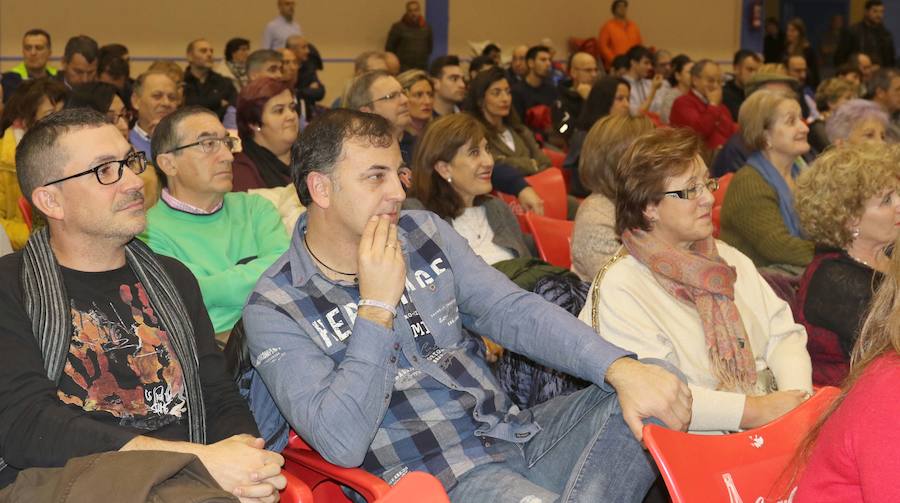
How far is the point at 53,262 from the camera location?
2141 mm

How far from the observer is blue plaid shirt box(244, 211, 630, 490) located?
206 centimetres

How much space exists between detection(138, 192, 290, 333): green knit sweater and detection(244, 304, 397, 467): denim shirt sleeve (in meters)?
0.91

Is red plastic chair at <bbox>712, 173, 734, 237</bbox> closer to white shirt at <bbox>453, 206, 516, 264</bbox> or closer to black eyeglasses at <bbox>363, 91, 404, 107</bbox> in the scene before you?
white shirt at <bbox>453, 206, 516, 264</bbox>

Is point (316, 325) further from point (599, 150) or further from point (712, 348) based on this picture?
point (599, 150)

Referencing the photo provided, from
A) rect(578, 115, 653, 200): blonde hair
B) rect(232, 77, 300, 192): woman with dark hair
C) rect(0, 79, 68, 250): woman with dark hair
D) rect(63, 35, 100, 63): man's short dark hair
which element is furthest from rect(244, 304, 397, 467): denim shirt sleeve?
rect(63, 35, 100, 63): man's short dark hair

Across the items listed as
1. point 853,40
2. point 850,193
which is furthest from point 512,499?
point 853,40

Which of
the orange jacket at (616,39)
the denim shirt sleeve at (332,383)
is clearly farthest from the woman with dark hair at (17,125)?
the orange jacket at (616,39)

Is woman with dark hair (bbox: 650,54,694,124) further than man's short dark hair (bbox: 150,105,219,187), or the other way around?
woman with dark hair (bbox: 650,54,694,124)

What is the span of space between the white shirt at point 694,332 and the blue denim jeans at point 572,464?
0.32 metres

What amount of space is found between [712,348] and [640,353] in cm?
23

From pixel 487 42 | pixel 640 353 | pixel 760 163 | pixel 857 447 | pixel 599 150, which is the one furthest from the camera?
pixel 487 42

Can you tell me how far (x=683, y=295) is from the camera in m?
2.71

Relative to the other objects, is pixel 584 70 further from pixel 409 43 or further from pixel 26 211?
pixel 26 211

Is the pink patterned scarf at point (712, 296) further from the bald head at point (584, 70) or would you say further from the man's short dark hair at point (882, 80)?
the bald head at point (584, 70)
